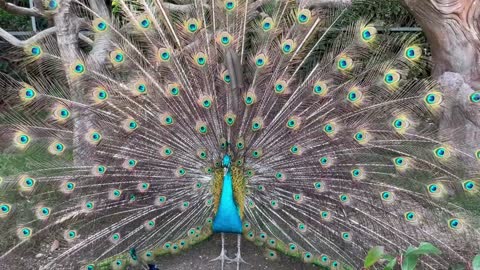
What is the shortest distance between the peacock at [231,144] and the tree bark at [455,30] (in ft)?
2.06

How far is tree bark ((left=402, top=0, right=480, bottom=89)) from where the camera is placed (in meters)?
3.46

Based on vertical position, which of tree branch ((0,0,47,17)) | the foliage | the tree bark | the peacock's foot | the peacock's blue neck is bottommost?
the peacock's foot

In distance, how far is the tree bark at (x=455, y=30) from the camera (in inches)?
136

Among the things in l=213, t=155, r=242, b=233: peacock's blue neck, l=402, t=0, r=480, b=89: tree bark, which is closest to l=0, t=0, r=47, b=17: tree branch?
l=213, t=155, r=242, b=233: peacock's blue neck

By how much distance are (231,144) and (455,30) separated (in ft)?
6.68

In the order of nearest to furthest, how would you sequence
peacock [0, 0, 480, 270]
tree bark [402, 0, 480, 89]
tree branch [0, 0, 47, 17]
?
1. peacock [0, 0, 480, 270]
2. tree bark [402, 0, 480, 89]
3. tree branch [0, 0, 47, 17]

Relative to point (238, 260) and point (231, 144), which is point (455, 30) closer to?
point (231, 144)

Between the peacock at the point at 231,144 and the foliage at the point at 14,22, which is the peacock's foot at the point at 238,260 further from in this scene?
the foliage at the point at 14,22

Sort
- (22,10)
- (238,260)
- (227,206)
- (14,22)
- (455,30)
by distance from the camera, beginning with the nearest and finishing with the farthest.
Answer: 1. (227,206)
2. (238,260)
3. (455,30)
4. (22,10)
5. (14,22)

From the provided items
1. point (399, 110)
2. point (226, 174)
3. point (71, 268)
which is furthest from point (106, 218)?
point (399, 110)

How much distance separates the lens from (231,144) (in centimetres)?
314

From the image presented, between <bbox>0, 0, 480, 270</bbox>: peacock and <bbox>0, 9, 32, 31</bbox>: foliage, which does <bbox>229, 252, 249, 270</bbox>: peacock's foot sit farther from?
<bbox>0, 9, 32, 31</bbox>: foliage

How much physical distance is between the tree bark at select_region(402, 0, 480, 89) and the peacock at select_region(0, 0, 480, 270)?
0.63 metres

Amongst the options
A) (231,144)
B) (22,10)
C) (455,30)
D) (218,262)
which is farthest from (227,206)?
(22,10)
